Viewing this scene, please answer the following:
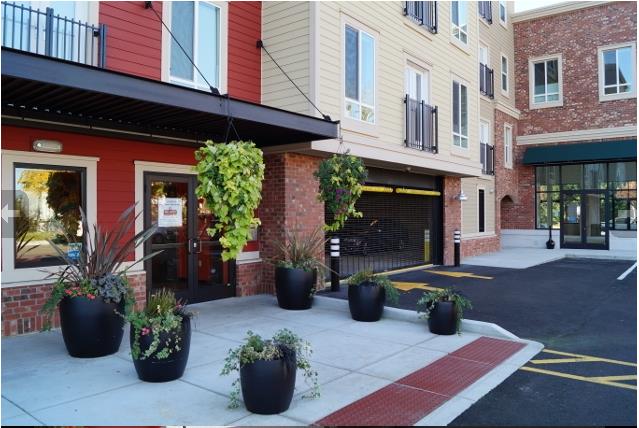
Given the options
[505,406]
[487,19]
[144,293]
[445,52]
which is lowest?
[505,406]

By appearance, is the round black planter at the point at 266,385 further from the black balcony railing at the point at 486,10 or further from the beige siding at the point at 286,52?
the black balcony railing at the point at 486,10

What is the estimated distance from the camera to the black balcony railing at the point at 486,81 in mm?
20375

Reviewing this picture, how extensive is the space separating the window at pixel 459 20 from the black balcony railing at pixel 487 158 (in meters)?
5.56

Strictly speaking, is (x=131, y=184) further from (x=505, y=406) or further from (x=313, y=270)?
(x=505, y=406)

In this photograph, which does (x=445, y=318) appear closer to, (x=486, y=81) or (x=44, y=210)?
(x=44, y=210)

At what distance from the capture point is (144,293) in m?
8.30

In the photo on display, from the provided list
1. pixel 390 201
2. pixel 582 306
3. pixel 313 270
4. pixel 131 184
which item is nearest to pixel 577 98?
pixel 390 201

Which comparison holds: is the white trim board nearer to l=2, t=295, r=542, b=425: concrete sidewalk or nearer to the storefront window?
l=2, t=295, r=542, b=425: concrete sidewalk

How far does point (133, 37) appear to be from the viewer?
320 inches

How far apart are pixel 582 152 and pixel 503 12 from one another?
708 centimetres

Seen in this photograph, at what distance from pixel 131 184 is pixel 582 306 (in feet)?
26.8

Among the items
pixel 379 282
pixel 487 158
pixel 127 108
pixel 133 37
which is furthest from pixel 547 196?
pixel 127 108

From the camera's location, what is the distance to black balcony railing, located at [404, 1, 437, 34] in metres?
12.6

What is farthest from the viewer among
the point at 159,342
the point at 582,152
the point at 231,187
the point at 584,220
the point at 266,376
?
the point at 584,220
